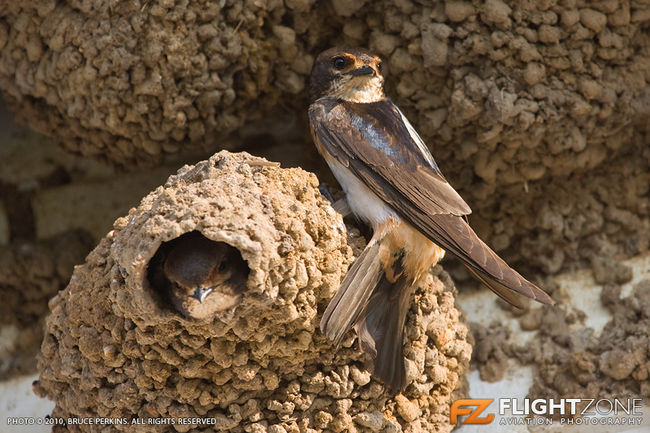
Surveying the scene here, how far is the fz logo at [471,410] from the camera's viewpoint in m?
4.32

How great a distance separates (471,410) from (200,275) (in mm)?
1589

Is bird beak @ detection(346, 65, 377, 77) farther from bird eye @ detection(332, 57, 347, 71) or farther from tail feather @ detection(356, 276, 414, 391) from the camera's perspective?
tail feather @ detection(356, 276, 414, 391)

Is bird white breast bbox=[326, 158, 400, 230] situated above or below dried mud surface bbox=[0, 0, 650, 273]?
below

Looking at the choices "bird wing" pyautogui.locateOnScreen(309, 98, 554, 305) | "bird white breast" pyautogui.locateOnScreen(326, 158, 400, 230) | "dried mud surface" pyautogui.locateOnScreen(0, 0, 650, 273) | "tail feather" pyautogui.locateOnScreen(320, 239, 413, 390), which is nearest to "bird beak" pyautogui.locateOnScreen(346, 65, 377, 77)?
"bird wing" pyautogui.locateOnScreen(309, 98, 554, 305)

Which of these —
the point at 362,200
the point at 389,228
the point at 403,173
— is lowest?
the point at 389,228

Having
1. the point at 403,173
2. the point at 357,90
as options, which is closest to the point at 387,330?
the point at 403,173

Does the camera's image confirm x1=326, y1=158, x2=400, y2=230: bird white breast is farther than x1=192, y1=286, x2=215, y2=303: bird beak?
Yes

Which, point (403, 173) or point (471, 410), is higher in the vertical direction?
point (403, 173)

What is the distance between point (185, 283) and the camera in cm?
339

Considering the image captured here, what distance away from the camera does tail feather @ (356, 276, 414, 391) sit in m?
3.87

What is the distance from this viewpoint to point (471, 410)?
4.39 m

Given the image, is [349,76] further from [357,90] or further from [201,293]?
[201,293]

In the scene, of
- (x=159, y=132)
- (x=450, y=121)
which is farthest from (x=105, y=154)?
(x=450, y=121)

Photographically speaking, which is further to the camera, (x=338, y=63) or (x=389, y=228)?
(x=338, y=63)
